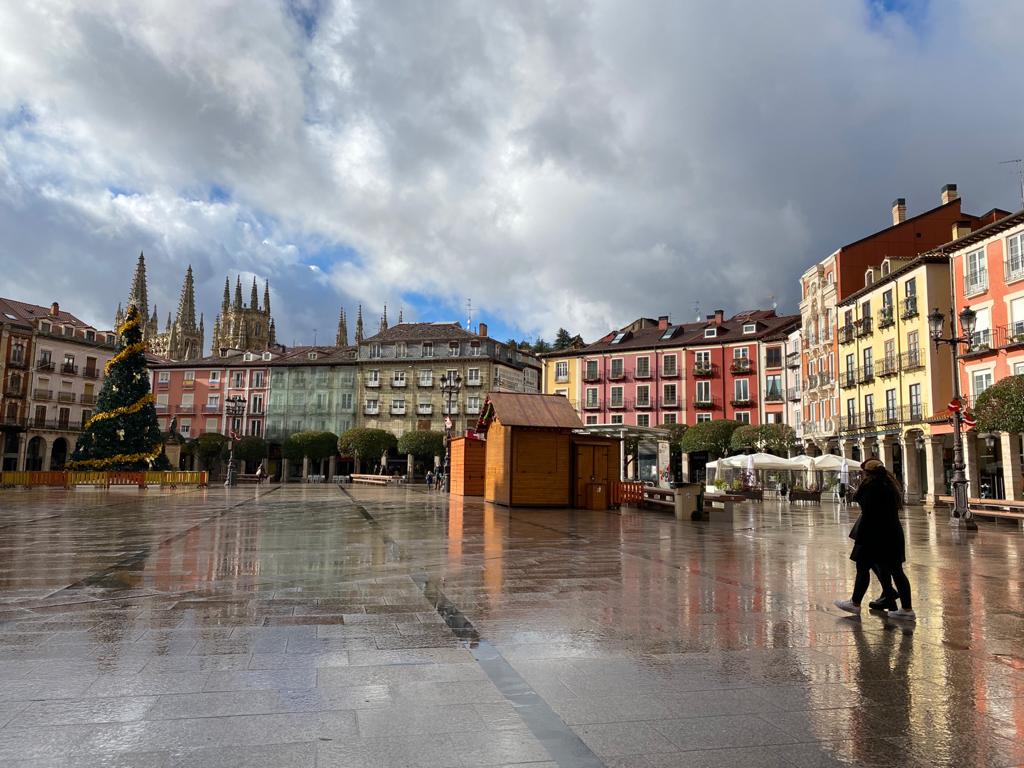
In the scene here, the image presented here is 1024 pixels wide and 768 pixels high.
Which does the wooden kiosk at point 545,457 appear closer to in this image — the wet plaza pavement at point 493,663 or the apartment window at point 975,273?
the wet plaza pavement at point 493,663

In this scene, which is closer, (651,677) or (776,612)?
(651,677)

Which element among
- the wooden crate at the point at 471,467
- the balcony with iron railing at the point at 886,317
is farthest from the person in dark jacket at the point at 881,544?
the balcony with iron railing at the point at 886,317

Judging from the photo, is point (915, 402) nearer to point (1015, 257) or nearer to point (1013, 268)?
point (1013, 268)

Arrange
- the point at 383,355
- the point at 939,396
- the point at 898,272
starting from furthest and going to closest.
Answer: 1. the point at 383,355
2. the point at 898,272
3. the point at 939,396

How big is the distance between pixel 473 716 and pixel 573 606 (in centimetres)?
339

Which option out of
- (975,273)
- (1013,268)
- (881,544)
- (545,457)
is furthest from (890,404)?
(881,544)

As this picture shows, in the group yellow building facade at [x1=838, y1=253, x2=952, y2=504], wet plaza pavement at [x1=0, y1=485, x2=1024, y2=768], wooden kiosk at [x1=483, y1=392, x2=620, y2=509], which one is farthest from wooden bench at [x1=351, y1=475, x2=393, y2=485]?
wet plaza pavement at [x1=0, y1=485, x2=1024, y2=768]

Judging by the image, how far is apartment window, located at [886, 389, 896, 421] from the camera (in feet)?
132

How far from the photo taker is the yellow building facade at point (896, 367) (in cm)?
3716

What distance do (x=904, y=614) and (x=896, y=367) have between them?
123ft

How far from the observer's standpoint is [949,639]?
6328mm

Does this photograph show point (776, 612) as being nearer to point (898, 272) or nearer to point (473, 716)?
point (473, 716)

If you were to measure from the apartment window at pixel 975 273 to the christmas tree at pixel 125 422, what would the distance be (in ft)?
148

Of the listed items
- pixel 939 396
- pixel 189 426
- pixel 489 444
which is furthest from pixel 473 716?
pixel 189 426
